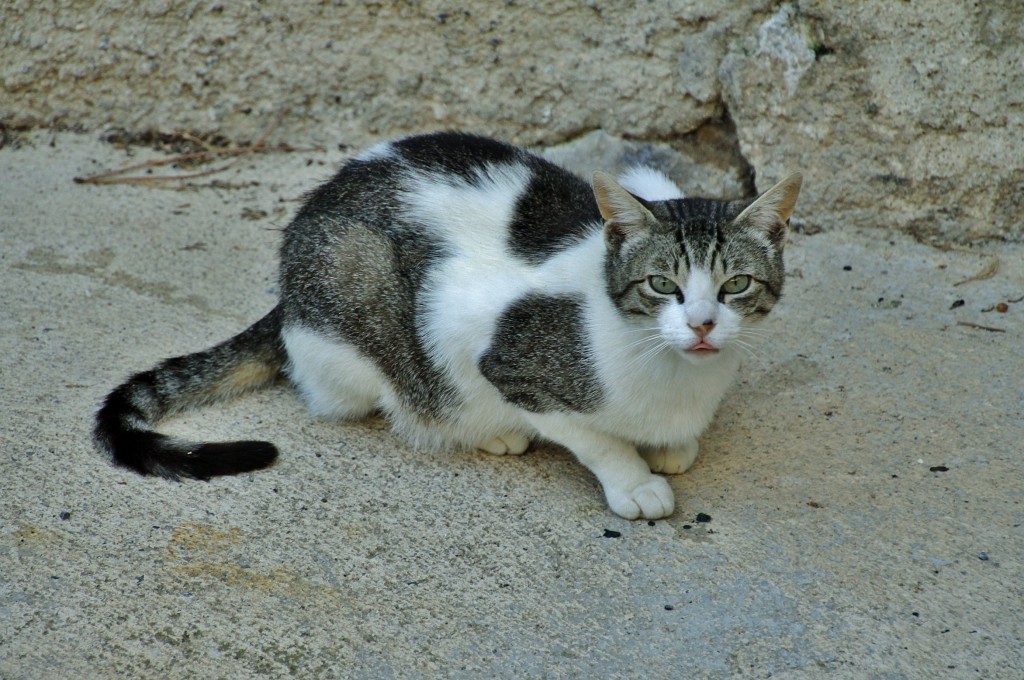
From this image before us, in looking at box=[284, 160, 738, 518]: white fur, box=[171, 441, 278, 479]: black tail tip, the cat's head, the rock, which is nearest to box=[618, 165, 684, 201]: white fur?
box=[284, 160, 738, 518]: white fur

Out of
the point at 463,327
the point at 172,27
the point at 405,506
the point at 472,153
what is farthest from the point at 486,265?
the point at 172,27

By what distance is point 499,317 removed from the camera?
10.5 feet

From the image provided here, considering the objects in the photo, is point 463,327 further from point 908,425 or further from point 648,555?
point 908,425

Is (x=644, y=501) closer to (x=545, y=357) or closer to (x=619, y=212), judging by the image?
(x=545, y=357)

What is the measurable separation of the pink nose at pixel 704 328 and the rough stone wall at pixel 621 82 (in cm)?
206

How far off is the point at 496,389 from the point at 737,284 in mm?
851

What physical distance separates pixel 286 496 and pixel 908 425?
1.99m

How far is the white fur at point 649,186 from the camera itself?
351cm

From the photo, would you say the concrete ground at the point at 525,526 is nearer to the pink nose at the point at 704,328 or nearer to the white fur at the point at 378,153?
the pink nose at the point at 704,328

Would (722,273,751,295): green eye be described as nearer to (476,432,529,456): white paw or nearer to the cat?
the cat

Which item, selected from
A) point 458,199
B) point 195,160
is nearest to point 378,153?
point 458,199

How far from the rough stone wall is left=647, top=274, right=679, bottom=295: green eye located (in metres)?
1.96

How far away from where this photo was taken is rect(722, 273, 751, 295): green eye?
288 cm

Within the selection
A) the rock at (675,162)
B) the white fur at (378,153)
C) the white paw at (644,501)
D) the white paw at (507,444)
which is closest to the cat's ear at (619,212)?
the white paw at (644,501)
